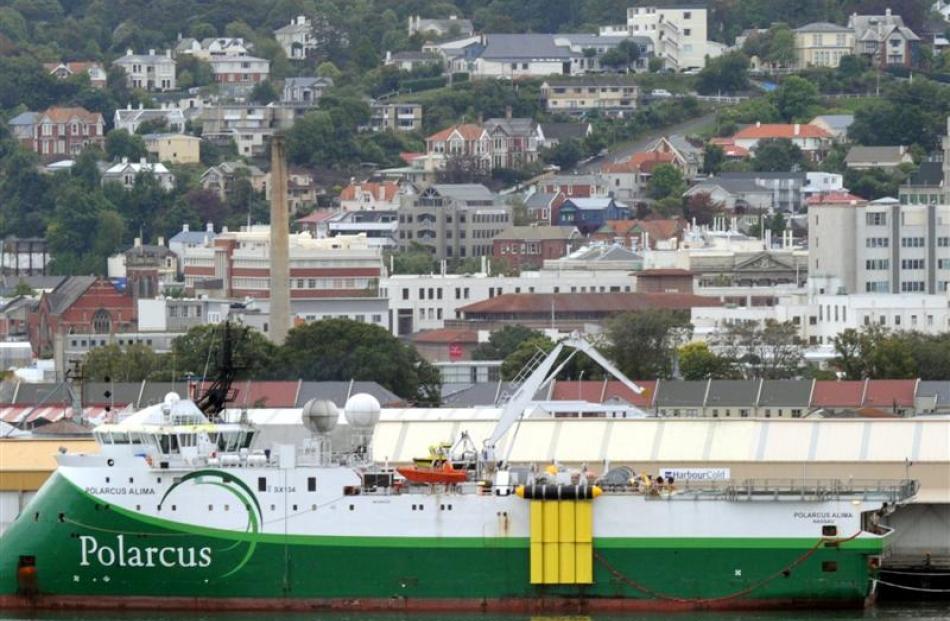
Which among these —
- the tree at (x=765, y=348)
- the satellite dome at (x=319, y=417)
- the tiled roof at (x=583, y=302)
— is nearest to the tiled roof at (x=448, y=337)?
the tiled roof at (x=583, y=302)

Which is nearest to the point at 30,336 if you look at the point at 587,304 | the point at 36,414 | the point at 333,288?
the point at 333,288

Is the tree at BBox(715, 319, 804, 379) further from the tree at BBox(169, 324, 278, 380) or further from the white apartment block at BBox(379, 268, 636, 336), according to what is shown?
the white apartment block at BBox(379, 268, 636, 336)

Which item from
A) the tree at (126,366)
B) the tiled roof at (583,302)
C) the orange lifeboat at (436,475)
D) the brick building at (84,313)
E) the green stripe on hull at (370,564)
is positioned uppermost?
the orange lifeboat at (436,475)

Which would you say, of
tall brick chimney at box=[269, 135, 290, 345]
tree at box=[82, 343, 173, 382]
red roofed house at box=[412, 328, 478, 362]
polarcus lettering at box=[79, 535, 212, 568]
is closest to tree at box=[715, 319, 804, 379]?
red roofed house at box=[412, 328, 478, 362]

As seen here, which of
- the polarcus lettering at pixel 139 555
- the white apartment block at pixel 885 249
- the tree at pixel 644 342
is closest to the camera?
the polarcus lettering at pixel 139 555

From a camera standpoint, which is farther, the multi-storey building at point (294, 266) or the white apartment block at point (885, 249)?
the multi-storey building at point (294, 266)

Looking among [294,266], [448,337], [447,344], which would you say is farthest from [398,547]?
[294,266]

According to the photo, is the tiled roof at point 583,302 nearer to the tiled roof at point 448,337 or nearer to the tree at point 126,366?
the tiled roof at point 448,337

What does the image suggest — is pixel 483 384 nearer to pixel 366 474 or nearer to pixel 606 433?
pixel 606 433
